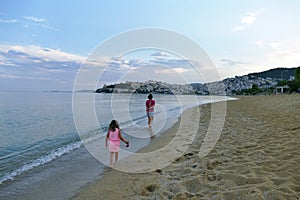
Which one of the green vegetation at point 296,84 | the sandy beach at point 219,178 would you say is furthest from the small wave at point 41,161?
the green vegetation at point 296,84

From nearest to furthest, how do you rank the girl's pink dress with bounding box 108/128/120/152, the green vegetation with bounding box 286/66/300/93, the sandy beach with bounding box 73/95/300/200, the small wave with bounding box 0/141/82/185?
the sandy beach with bounding box 73/95/300/200, the small wave with bounding box 0/141/82/185, the girl's pink dress with bounding box 108/128/120/152, the green vegetation with bounding box 286/66/300/93

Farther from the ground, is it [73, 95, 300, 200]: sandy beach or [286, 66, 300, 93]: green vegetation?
[286, 66, 300, 93]: green vegetation

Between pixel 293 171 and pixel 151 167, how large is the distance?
10.7 feet

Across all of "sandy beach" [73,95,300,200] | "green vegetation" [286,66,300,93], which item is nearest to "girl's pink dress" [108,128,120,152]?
"sandy beach" [73,95,300,200]

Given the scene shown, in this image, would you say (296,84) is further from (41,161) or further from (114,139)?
(41,161)

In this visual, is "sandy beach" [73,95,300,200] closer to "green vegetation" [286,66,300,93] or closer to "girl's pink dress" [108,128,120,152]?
"girl's pink dress" [108,128,120,152]

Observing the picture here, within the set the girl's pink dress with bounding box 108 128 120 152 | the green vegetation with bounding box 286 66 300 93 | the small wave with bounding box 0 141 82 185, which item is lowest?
the small wave with bounding box 0 141 82 185

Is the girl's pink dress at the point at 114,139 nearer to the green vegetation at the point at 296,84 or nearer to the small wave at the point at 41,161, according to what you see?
the small wave at the point at 41,161

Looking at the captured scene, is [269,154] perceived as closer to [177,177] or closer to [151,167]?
[177,177]

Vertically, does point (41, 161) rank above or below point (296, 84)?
below

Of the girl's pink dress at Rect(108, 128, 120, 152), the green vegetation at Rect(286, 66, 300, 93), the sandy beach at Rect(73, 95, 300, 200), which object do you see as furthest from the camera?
the green vegetation at Rect(286, 66, 300, 93)

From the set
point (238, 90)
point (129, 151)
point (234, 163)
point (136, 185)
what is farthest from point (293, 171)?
point (238, 90)

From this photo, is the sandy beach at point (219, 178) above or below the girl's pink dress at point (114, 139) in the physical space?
below

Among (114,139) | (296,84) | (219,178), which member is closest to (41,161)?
(114,139)
